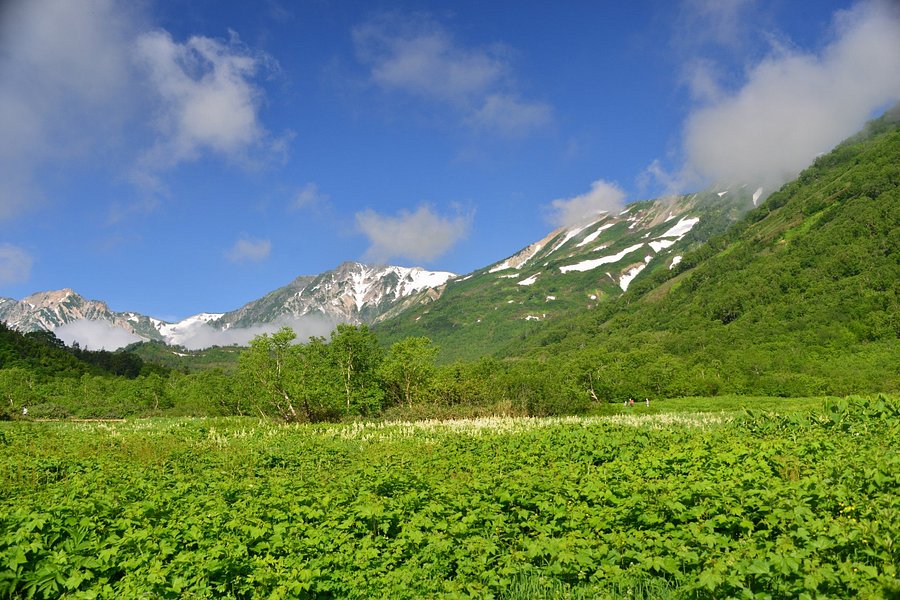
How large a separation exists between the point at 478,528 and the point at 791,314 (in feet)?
457

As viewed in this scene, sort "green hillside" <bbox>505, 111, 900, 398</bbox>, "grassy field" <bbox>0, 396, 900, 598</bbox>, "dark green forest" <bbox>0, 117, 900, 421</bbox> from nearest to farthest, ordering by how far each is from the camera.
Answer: "grassy field" <bbox>0, 396, 900, 598</bbox>
"dark green forest" <bbox>0, 117, 900, 421</bbox>
"green hillside" <bbox>505, 111, 900, 398</bbox>


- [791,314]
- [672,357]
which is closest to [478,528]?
[672,357]

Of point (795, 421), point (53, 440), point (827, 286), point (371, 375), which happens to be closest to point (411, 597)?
point (795, 421)

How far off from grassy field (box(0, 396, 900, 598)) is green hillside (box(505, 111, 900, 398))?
2624 inches

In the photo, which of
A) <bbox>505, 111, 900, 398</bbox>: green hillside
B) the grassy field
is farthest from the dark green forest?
the grassy field

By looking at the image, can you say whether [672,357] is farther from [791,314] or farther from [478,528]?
[478,528]

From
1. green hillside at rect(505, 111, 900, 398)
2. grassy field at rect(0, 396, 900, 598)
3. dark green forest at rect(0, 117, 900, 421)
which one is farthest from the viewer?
green hillside at rect(505, 111, 900, 398)

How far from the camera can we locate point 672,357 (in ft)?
368

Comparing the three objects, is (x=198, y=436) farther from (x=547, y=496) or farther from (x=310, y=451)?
(x=547, y=496)

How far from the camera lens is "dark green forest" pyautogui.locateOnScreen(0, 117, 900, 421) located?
48156mm

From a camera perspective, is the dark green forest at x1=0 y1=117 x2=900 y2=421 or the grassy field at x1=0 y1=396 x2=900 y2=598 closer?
the grassy field at x1=0 y1=396 x2=900 y2=598

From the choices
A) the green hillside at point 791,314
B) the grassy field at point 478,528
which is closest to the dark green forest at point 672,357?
the green hillside at point 791,314

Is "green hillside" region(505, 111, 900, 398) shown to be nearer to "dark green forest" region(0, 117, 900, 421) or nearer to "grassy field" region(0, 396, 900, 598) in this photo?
"dark green forest" region(0, 117, 900, 421)

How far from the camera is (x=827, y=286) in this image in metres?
124
